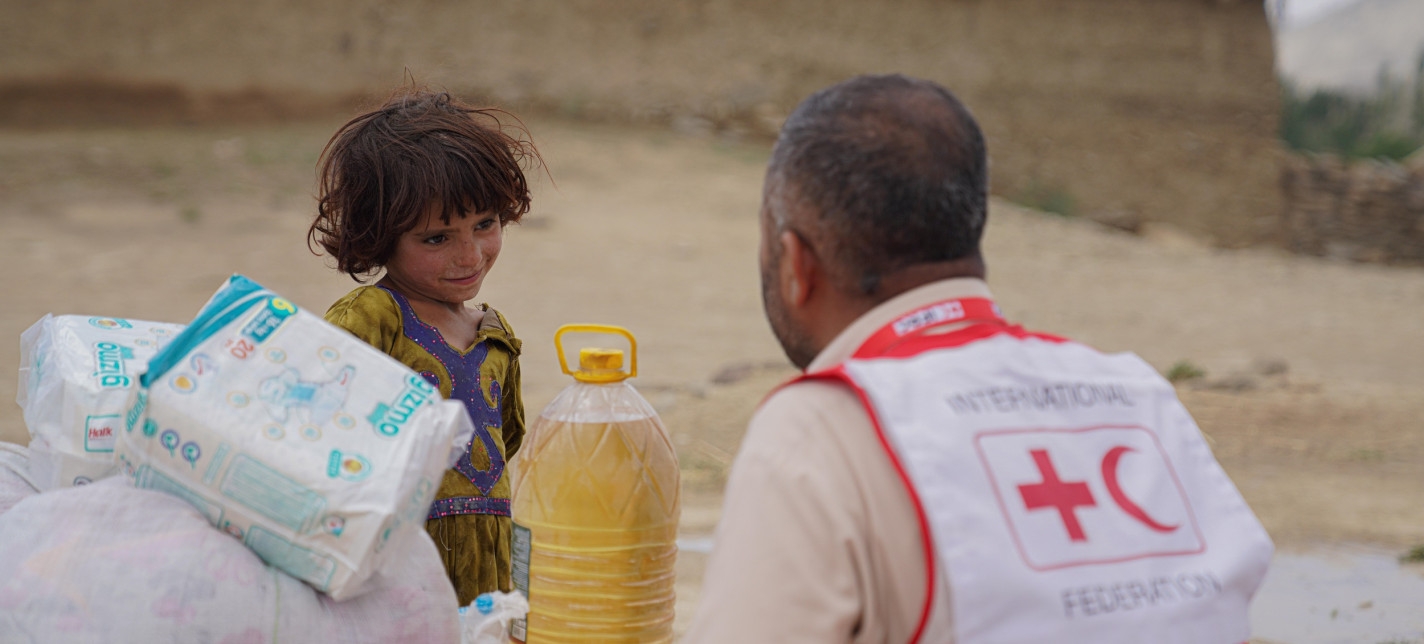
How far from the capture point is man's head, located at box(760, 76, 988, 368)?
128cm

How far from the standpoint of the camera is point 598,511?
6.21 feet

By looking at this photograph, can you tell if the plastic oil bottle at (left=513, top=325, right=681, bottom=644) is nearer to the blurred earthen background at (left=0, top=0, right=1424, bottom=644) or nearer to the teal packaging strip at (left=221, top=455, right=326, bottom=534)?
the teal packaging strip at (left=221, top=455, right=326, bottom=534)

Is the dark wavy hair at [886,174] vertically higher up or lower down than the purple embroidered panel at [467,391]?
higher up

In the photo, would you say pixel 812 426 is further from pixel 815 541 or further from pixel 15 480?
pixel 15 480

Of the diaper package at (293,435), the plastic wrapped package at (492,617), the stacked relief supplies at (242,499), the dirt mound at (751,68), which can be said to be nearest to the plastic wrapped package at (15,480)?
the stacked relief supplies at (242,499)

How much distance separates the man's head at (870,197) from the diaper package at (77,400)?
39.8 inches

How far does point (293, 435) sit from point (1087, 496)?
0.93 m

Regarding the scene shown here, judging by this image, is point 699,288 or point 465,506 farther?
point 699,288

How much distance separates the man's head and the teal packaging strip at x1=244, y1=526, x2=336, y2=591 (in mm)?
669

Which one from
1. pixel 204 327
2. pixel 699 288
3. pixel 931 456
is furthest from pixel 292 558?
pixel 699 288

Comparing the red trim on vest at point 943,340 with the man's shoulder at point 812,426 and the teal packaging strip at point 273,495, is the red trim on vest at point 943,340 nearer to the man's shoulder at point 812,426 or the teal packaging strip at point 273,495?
the man's shoulder at point 812,426

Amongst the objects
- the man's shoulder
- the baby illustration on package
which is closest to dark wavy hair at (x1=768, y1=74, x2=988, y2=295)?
the man's shoulder

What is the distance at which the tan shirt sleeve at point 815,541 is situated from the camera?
114 cm

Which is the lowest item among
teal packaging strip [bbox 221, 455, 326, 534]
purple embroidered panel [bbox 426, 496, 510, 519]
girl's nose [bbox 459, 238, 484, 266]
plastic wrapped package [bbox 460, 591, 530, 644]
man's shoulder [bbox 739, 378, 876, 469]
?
purple embroidered panel [bbox 426, 496, 510, 519]
